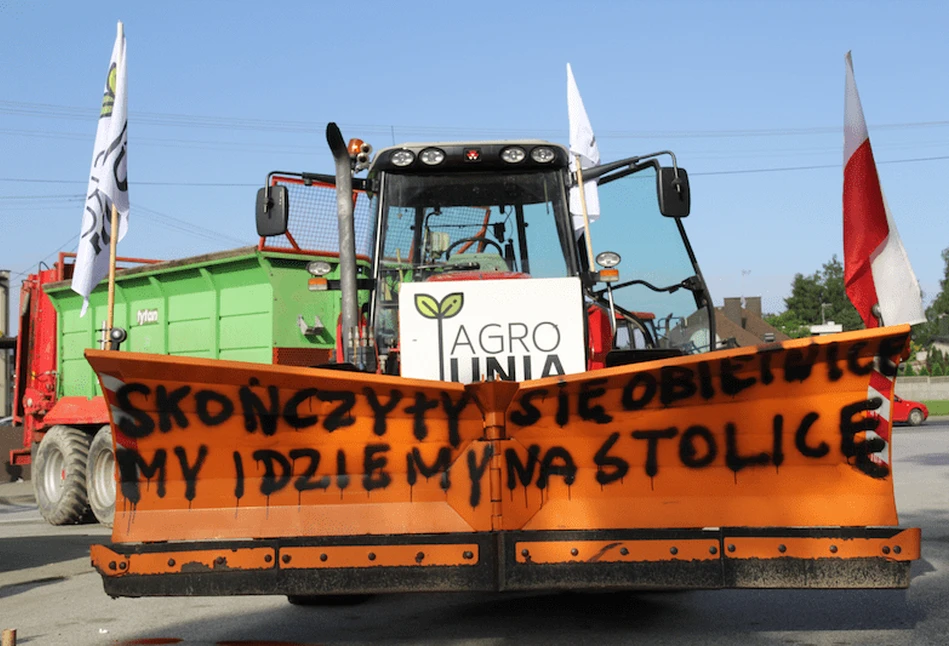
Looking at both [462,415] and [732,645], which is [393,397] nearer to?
[462,415]

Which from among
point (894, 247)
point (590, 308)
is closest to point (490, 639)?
point (590, 308)

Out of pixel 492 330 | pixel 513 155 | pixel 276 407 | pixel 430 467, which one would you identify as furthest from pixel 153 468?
pixel 513 155

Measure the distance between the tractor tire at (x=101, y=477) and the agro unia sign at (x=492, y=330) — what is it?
706 cm

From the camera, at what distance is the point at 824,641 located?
5297 mm

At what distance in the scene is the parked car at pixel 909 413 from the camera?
32.6 metres

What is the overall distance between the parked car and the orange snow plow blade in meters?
29.8

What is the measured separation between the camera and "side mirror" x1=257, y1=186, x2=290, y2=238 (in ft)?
21.8

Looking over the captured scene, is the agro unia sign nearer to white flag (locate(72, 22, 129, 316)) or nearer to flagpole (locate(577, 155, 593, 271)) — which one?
flagpole (locate(577, 155, 593, 271))

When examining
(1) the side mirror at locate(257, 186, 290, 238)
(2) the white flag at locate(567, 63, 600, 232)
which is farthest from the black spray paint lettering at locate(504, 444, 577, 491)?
(2) the white flag at locate(567, 63, 600, 232)

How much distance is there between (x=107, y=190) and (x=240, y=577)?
13.5 feet

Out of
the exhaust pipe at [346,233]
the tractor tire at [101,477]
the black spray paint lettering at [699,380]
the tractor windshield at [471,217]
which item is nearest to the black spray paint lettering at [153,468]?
the black spray paint lettering at [699,380]

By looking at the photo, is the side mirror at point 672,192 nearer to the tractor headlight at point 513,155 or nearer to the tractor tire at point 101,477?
the tractor headlight at point 513,155

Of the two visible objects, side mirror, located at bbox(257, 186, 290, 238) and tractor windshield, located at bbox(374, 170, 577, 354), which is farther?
tractor windshield, located at bbox(374, 170, 577, 354)

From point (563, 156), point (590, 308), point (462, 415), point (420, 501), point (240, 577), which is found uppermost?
point (563, 156)
